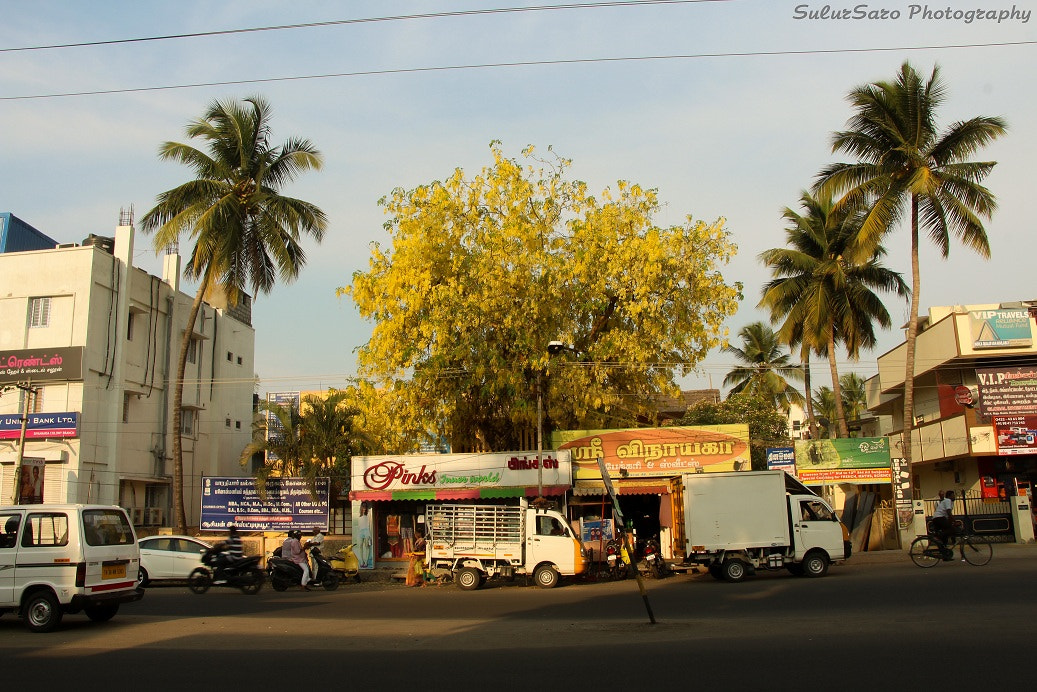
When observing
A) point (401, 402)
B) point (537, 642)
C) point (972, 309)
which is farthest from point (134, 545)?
point (972, 309)

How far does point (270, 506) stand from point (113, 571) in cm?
1771

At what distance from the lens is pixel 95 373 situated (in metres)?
30.1

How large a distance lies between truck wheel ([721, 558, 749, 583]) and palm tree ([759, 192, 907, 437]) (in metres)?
16.5

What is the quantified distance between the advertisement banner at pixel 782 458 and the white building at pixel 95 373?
24360mm

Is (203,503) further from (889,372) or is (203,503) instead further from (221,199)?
(889,372)

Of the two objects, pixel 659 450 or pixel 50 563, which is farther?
pixel 659 450

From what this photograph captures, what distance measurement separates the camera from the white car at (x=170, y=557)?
861 inches

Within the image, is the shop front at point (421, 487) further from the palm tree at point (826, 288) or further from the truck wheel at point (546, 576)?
the palm tree at point (826, 288)

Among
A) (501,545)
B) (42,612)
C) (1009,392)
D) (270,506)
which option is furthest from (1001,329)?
(42,612)

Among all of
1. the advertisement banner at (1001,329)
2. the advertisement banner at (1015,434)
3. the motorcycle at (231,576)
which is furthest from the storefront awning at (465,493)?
the advertisement banner at (1001,329)

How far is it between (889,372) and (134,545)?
32.9m

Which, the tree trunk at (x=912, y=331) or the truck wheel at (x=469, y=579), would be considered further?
the tree trunk at (x=912, y=331)

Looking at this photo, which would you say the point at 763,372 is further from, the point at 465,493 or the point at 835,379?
the point at 465,493

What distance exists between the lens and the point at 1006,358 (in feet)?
101
